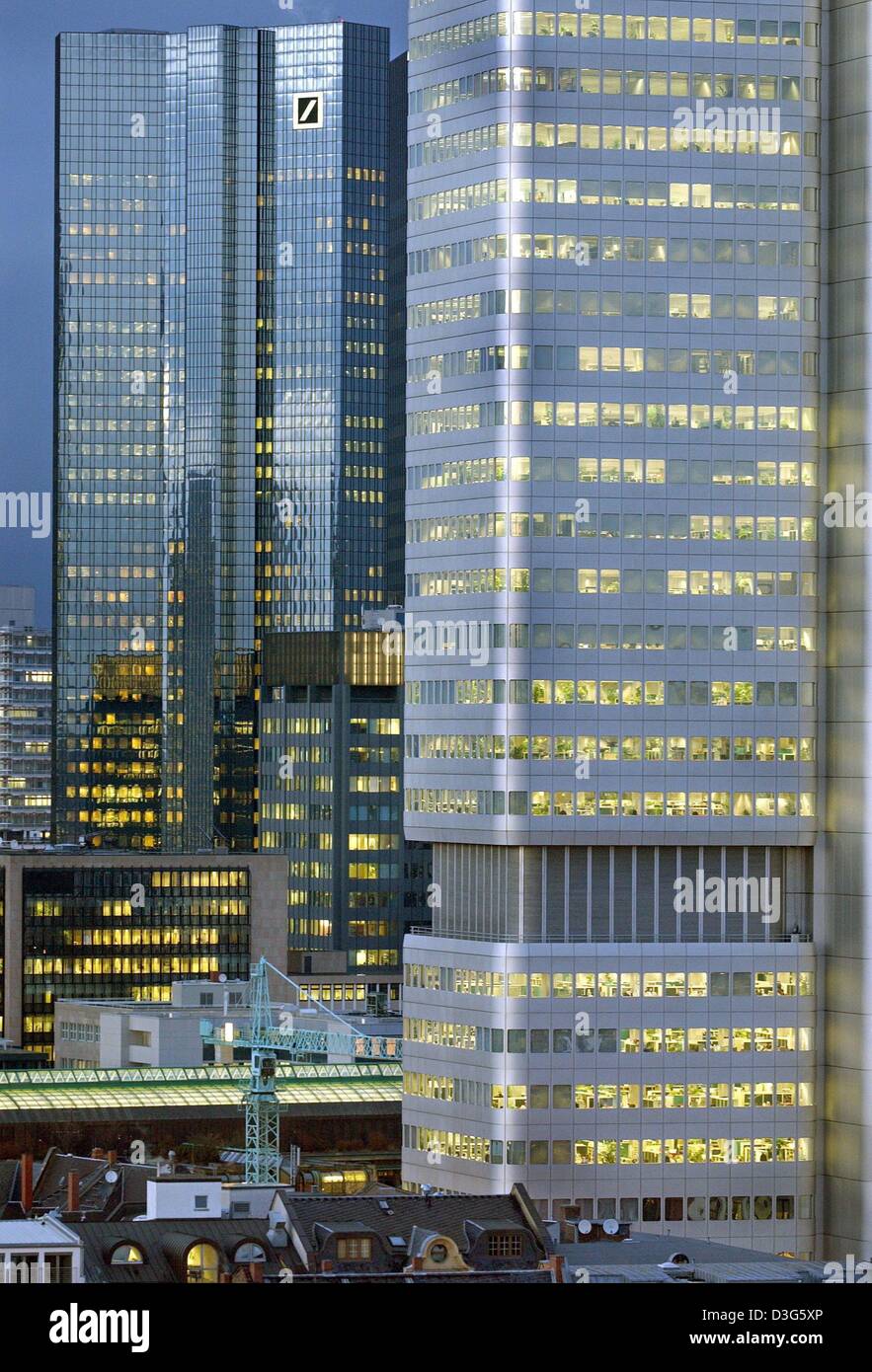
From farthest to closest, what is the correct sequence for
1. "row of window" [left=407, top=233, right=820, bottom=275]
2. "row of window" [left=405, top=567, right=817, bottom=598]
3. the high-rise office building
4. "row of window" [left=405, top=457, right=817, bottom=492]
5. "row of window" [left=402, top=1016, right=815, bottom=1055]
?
"row of window" [left=407, top=233, right=820, bottom=275] < "row of window" [left=405, top=457, right=817, bottom=492] < "row of window" [left=405, top=567, right=817, bottom=598] < the high-rise office building < "row of window" [left=402, top=1016, right=815, bottom=1055]

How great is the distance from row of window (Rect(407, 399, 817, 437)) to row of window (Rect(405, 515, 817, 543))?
191 inches

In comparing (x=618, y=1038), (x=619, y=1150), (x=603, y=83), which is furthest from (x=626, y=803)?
(x=603, y=83)

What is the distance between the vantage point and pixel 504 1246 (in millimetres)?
91375

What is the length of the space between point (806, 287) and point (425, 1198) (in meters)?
58.8

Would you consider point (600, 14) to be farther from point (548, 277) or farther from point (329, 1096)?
point (329, 1096)

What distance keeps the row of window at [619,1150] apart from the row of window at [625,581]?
2955 centimetres

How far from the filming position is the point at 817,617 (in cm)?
13300

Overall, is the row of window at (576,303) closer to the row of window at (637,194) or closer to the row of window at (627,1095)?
the row of window at (637,194)

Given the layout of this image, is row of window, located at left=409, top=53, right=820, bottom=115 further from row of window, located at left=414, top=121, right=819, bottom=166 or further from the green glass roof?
the green glass roof

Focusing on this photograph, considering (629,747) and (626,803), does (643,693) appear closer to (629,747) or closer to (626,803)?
(629,747)

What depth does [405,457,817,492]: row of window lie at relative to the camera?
425 feet

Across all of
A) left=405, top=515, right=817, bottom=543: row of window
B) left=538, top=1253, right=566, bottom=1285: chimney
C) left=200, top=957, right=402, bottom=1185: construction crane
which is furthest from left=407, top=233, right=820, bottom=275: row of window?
left=538, top=1253, right=566, bottom=1285: chimney

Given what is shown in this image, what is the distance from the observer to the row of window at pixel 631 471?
130m

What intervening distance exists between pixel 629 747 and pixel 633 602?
7912mm
